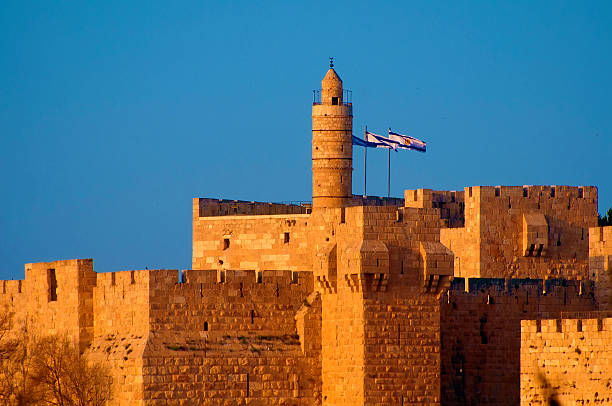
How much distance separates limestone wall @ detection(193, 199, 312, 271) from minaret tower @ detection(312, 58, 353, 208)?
8035 mm

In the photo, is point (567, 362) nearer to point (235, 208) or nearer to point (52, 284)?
point (52, 284)

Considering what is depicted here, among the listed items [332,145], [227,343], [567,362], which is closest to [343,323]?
[227,343]

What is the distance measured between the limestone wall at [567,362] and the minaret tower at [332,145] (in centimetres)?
3121

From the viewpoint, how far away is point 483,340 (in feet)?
181

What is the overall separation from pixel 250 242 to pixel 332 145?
1097 cm

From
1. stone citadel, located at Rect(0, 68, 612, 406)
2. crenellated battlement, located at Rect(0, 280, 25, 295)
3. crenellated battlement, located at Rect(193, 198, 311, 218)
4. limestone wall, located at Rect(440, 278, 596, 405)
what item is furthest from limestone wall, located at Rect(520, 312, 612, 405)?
crenellated battlement, located at Rect(193, 198, 311, 218)

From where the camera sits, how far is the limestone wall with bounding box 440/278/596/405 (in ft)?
180

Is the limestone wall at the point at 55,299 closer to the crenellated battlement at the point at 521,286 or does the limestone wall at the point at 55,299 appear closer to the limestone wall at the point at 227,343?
the limestone wall at the point at 227,343

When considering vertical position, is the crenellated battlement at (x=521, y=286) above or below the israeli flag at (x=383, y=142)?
below


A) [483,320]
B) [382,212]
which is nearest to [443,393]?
[483,320]

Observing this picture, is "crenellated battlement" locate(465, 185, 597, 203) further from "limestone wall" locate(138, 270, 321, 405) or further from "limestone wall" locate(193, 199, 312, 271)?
"limestone wall" locate(138, 270, 321, 405)

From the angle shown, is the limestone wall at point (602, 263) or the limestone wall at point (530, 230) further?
the limestone wall at point (530, 230)

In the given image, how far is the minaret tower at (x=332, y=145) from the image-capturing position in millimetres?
78625

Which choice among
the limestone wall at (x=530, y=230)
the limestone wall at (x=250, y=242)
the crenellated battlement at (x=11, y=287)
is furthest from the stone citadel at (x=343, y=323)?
the limestone wall at (x=250, y=242)
